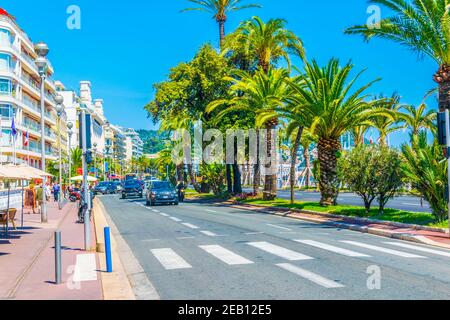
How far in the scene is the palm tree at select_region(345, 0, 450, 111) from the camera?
1727 cm

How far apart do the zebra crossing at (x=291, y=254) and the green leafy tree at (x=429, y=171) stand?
3632 mm

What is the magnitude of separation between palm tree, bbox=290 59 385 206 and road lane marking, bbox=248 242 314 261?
429 inches

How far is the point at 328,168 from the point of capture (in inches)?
984

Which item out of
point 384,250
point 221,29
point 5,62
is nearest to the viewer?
point 384,250

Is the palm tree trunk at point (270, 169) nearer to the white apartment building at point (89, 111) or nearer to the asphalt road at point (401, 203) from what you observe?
the asphalt road at point (401, 203)

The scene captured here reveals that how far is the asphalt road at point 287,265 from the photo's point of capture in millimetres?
7953

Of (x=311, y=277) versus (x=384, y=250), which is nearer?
(x=311, y=277)

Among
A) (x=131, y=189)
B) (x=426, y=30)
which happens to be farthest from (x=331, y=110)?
(x=131, y=189)

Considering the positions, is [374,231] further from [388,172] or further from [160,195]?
[160,195]

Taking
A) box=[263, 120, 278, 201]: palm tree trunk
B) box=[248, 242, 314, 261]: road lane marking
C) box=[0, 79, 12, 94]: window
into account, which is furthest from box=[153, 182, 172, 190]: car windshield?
box=[0, 79, 12, 94]: window

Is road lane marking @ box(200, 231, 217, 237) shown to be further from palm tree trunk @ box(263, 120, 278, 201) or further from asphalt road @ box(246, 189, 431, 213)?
palm tree trunk @ box(263, 120, 278, 201)

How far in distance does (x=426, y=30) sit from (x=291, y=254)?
1053cm

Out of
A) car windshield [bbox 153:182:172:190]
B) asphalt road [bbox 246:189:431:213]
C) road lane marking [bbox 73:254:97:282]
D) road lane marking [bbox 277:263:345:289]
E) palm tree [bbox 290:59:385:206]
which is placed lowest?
road lane marking [bbox 73:254:97:282]
